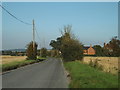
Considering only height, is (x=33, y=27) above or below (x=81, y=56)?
above

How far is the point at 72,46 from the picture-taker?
134ft

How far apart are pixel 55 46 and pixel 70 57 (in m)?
98.1

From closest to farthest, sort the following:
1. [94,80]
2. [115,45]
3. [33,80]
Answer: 1. [94,80]
2. [33,80]
3. [115,45]

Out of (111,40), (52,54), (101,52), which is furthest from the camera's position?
(52,54)

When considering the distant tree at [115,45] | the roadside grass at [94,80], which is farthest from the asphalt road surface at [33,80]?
the distant tree at [115,45]

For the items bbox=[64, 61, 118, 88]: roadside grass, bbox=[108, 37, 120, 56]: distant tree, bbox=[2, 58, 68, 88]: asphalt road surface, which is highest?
bbox=[108, 37, 120, 56]: distant tree

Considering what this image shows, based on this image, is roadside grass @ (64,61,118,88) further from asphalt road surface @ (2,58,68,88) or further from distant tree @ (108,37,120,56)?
distant tree @ (108,37,120,56)

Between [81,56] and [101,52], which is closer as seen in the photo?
[81,56]

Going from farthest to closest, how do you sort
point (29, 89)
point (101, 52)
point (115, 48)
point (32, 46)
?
1. point (101, 52)
2. point (115, 48)
3. point (32, 46)
4. point (29, 89)

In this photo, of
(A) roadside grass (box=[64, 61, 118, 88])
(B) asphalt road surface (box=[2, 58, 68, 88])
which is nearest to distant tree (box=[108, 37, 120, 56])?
(B) asphalt road surface (box=[2, 58, 68, 88])

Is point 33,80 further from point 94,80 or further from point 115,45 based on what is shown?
point 115,45

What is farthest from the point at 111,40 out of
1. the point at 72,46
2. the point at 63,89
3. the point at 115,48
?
the point at 63,89

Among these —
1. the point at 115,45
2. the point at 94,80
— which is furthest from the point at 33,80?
the point at 115,45

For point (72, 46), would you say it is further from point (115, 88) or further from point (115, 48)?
point (115, 48)
